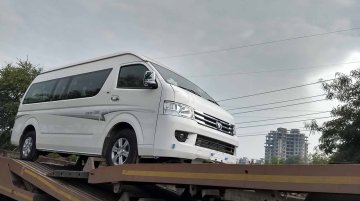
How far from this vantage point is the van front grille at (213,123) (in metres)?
5.85

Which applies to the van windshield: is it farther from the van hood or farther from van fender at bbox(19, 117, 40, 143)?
van fender at bbox(19, 117, 40, 143)

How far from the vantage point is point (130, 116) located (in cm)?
606

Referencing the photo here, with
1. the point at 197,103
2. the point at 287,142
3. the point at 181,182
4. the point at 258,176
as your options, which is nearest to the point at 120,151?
the point at 197,103

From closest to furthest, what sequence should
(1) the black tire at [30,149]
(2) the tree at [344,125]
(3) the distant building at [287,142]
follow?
(1) the black tire at [30,149], (2) the tree at [344,125], (3) the distant building at [287,142]

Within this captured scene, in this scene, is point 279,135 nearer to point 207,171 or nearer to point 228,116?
point 228,116

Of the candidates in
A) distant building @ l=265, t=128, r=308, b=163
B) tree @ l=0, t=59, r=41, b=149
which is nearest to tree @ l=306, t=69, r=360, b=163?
distant building @ l=265, t=128, r=308, b=163

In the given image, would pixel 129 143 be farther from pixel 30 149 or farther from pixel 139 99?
pixel 30 149

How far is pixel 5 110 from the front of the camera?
1047 inches

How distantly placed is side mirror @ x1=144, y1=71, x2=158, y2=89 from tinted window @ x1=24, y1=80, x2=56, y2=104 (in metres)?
3.34

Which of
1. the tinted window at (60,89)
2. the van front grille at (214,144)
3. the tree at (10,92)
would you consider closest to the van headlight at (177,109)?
the van front grille at (214,144)

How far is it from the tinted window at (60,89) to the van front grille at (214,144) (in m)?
3.29

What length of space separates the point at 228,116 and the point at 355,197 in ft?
12.0

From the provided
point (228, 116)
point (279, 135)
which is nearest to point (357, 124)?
point (279, 135)

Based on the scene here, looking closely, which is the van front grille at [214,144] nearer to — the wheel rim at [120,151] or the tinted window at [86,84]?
the wheel rim at [120,151]
